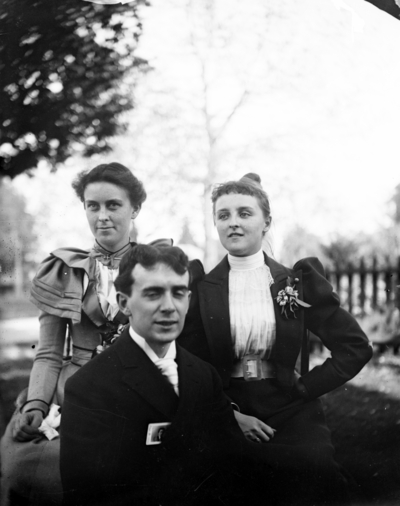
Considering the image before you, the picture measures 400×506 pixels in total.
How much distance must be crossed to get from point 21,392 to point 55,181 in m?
0.96

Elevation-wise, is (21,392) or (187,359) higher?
(187,359)

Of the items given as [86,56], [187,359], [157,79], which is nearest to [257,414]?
[187,359]

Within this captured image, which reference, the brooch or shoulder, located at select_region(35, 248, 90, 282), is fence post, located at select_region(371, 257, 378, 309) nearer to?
the brooch

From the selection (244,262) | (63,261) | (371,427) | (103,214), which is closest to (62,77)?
(103,214)

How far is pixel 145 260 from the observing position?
8.41 ft

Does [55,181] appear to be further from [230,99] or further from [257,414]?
[257,414]

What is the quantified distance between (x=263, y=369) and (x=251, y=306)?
0.28m

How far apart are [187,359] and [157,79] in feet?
4.10

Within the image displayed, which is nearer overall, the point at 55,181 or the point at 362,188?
the point at 55,181

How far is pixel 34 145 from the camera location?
2.77m

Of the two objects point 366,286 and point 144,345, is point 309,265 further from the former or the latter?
point 144,345

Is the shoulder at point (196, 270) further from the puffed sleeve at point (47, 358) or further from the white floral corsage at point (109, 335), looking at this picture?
the puffed sleeve at point (47, 358)

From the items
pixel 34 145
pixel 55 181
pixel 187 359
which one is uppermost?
pixel 34 145

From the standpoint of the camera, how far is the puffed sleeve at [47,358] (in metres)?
2.65
